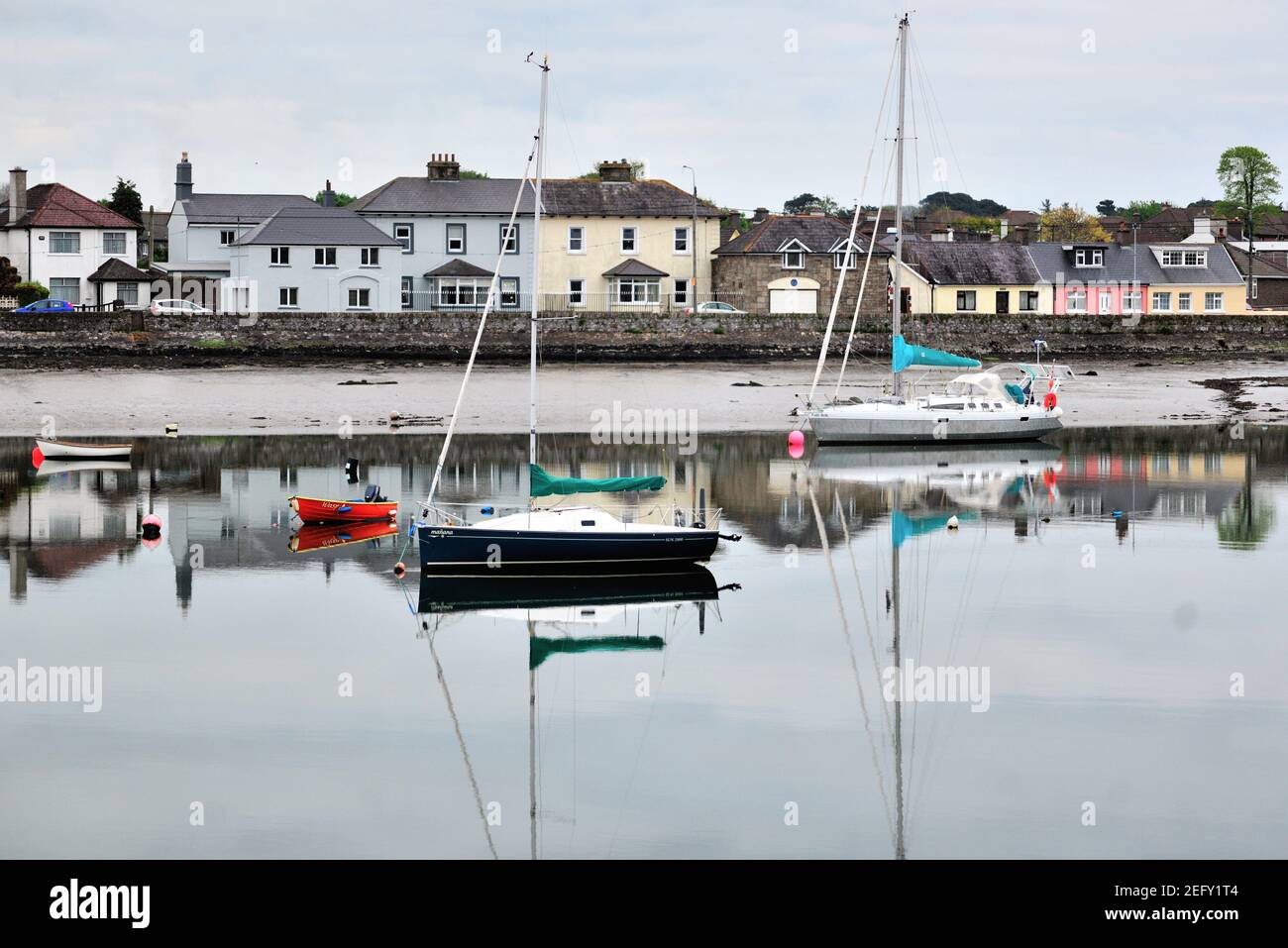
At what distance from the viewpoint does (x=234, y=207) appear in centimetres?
8000

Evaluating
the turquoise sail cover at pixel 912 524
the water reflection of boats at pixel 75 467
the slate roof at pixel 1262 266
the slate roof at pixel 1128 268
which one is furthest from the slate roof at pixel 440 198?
the turquoise sail cover at pixel 912 524

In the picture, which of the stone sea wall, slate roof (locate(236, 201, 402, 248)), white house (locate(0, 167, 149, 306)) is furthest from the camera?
white house (locate(0, 167, 149, 306))

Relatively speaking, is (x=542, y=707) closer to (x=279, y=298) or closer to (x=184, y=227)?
(x=279, y=298)

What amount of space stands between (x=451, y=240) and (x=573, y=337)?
1558cm

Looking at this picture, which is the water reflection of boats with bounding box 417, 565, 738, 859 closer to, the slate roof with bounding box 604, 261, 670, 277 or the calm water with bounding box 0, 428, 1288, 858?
the calm water with bounding box 0, 428, 1288, 858

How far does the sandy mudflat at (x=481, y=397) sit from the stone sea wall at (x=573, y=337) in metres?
1.89

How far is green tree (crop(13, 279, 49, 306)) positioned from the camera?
7662 cm

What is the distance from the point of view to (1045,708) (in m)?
17.8

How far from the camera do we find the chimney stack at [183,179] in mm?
81688

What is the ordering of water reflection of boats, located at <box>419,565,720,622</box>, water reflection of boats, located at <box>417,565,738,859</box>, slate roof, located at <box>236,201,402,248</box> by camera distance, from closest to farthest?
water reflection of boats, located at <box>417,565,738,859</box> < water reflection of boats, located at <box>419,565,720,622</box> < slate roof, located at <box>236,201,402,248</box>

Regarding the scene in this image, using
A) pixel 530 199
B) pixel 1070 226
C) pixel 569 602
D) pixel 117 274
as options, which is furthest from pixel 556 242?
pixel 1070 226

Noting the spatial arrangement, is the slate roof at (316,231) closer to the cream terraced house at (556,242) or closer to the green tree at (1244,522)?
the cream terraced house at (556,242)

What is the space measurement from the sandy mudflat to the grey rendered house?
54.3 ft

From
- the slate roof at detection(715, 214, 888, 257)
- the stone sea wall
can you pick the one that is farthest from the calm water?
the slate roof at detection(715, 214, 888, 257)
